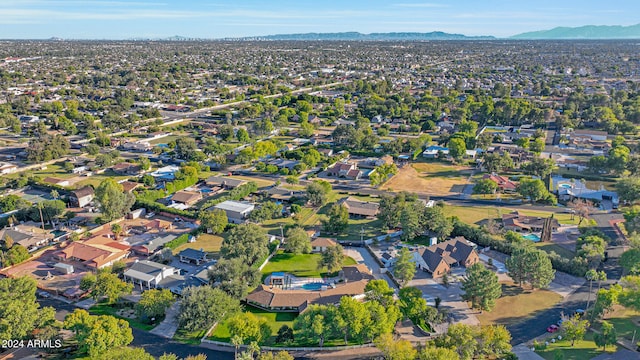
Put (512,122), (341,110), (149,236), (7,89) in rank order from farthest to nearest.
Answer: (7,89)
(341,110)
(512,122)
(149,236)

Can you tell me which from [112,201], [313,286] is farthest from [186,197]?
[313,286]

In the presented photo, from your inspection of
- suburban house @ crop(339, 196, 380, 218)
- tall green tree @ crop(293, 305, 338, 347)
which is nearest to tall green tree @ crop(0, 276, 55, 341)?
tall green tree @ crop(293, 305, 338, 347)

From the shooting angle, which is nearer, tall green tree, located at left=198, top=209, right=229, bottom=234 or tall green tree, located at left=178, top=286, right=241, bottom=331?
tall green tree, located at left=178, top=286, right=241, bottom=331

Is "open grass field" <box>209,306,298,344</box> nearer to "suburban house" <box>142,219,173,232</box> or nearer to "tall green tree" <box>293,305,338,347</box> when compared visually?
"tall green tree" <box>293,305,338,347</box>

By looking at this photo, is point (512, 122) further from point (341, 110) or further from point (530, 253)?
point (530, 253)

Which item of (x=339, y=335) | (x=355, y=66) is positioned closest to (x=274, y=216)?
(x=339, y=335)

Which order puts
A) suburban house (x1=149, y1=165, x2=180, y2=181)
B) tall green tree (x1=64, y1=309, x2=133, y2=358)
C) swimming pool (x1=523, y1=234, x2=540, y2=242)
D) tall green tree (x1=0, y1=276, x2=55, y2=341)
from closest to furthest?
tall green tree (x1=64, y1=309, x2=133, y2=358) → tall green tree (x1=0, y1=276, x2=55, y2=341) → swimming pool (x1=523, y1=234, x2=540, y2=242) → suburban house (x1=149, y1=165, x2=180, y2=181)
